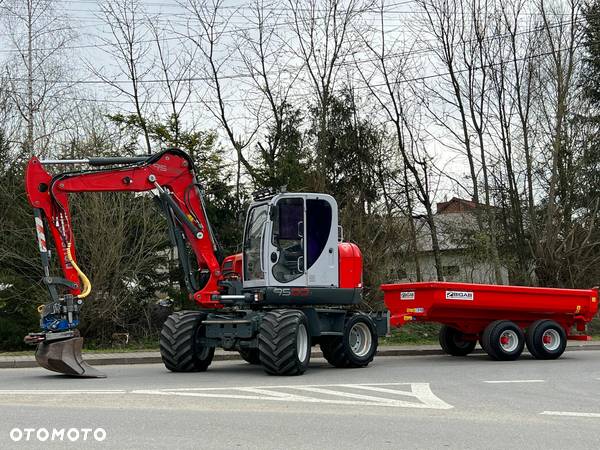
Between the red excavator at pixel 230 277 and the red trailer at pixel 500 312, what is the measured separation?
150cm

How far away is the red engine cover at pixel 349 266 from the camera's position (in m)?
16.6

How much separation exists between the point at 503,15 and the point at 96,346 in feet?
56.4

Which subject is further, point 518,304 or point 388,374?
point 518,304

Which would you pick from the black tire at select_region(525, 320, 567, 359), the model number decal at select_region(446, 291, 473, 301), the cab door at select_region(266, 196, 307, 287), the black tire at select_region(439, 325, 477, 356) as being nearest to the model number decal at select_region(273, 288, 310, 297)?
the cab door at select_region(266, 196, 307, 287)

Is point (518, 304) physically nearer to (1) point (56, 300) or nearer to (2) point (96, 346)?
(1) point (56, 300)

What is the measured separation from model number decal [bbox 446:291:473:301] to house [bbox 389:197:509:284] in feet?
30.7

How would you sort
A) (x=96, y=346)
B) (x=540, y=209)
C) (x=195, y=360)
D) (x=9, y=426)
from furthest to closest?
(x=540, y=209) → (x=96, y=346) → (x=195, y=360) → (x=9, y=426)

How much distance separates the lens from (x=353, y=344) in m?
17.1

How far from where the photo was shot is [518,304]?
18953 mm

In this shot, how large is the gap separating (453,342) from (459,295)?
3095 mm

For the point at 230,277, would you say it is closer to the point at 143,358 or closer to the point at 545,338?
the point at 143,358

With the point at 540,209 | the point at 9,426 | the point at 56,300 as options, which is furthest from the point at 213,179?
the point at 9,426

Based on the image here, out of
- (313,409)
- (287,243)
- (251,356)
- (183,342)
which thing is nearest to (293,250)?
(287,243)

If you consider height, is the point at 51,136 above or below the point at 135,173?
above
